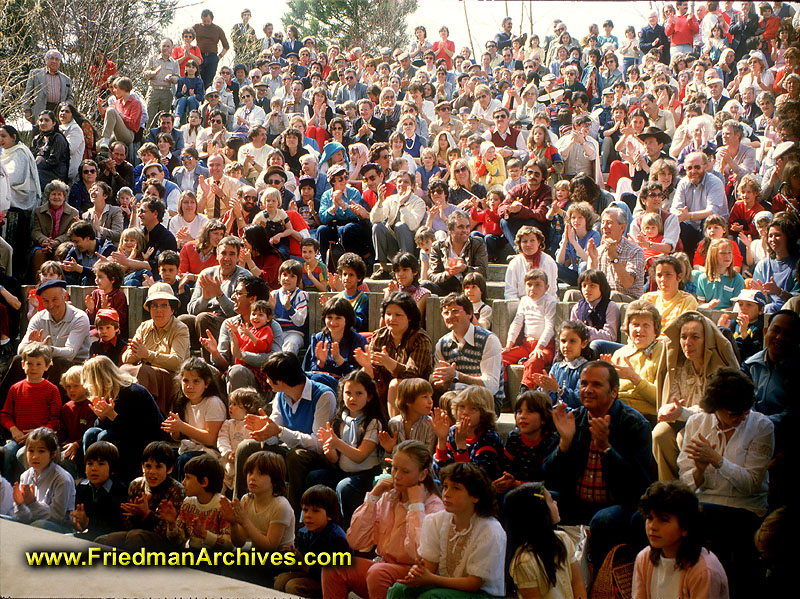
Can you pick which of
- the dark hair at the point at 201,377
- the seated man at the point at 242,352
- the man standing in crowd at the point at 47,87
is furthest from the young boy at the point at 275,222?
the man standing in crowd at the point at 47,87

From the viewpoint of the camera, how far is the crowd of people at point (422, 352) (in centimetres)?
409

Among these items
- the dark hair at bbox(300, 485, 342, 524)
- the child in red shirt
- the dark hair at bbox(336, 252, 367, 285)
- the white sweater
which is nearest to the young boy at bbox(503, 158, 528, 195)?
the child in red shirt

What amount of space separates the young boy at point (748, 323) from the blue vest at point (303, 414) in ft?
7.84

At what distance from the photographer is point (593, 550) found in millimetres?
4152

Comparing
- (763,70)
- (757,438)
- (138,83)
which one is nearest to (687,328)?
(757,438)

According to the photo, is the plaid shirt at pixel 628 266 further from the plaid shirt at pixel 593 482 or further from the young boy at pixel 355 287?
the plaid shirt at pixel 593 482

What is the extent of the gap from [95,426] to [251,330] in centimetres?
118

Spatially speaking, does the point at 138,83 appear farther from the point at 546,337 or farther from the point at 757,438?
the point at 757,438

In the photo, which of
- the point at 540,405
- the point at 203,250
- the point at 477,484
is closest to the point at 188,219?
the point at 203,250

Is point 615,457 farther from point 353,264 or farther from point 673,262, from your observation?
point 353,264

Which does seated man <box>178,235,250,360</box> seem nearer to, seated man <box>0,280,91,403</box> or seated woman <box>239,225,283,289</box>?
seated woman <box>239,225,283,289</box>

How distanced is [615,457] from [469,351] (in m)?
1.56

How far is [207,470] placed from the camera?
496 centimetres

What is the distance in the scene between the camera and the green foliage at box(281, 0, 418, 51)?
17.0 m
